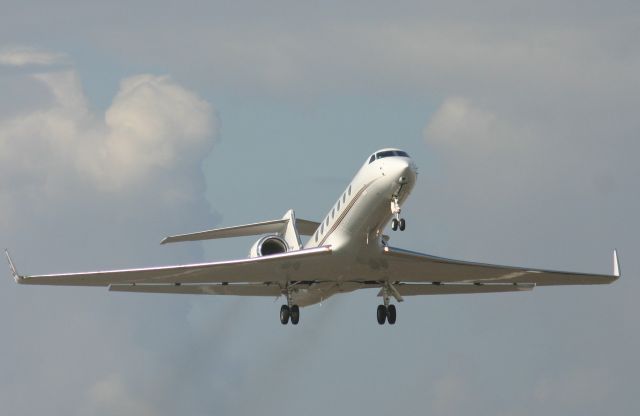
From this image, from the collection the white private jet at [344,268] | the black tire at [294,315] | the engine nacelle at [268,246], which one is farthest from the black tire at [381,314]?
the engine nacelle at [268,246]

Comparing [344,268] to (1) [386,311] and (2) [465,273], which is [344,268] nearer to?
(1) [386,311]

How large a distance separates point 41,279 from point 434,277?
41.0ft

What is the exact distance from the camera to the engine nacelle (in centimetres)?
4578

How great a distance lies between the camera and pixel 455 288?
1940 inches

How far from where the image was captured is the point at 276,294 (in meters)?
47.7

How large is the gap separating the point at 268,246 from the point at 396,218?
7.48 metres

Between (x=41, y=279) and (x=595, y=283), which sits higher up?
(x=595, y=283)

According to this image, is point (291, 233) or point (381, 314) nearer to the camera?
point (381, 314)

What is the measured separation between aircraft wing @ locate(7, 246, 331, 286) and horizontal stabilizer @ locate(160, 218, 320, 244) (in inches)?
112

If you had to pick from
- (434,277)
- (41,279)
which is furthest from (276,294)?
(41,279)

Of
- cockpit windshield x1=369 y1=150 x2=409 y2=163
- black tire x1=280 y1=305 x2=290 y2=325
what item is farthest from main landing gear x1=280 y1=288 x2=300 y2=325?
cockpit windshield x1=369 y1=150 x2=409 y2=163

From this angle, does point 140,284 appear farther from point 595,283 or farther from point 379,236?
point 595,283

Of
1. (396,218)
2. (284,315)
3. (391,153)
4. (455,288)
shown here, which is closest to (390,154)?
(391,153)

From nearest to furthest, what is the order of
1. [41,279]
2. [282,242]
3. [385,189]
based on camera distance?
1. [385,189]
2. [41,279]
3. [282,242]
